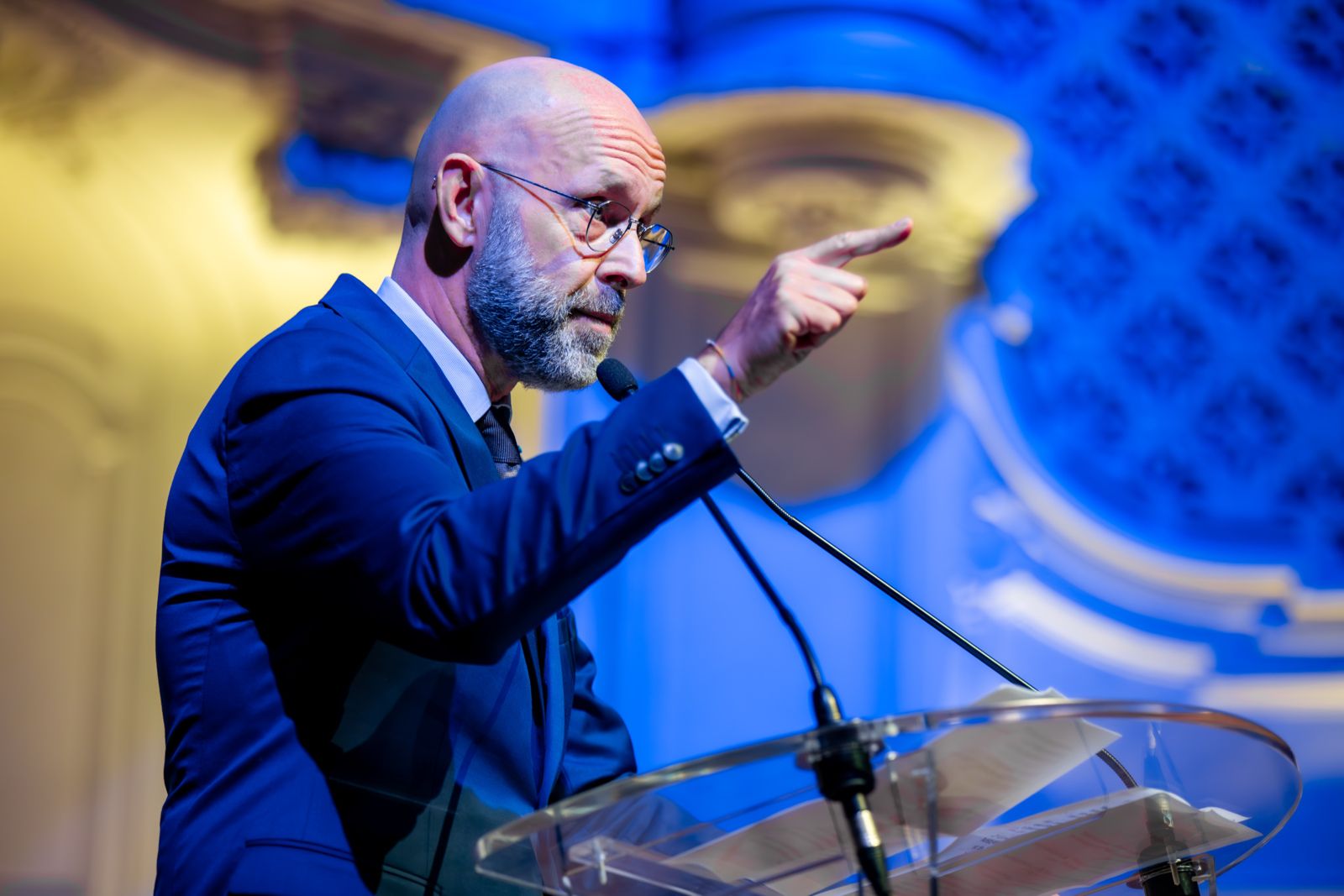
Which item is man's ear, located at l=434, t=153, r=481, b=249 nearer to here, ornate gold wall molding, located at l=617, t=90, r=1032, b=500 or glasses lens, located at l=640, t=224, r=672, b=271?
glasses lens, located at l=640, t=224, r=672, b=271

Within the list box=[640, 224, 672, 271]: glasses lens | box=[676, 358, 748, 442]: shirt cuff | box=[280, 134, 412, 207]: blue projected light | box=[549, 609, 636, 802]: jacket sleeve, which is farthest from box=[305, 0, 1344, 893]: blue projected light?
box=[676, 358, 748, 442]: shirt cuff

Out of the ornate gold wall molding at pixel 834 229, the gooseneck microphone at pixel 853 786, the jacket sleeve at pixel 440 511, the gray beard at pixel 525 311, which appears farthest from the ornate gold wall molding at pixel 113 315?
the gooseneck microphone at pixel 853 786

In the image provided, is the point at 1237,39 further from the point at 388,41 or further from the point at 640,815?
the point at 640,815

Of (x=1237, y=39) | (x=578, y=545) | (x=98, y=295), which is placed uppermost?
(x=1237, y=39)

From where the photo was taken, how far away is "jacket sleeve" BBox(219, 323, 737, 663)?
110cm

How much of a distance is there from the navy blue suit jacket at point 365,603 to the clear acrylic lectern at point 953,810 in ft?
0.58

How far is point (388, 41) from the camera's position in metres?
3.02

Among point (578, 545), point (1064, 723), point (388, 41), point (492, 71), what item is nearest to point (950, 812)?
point (1064, 723)

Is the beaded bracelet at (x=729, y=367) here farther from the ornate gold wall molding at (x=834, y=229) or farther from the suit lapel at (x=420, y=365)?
the ornate gold wall molding at (x=834, y=229)

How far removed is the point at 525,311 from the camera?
1.63 meters

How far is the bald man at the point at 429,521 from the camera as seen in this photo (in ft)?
3.71

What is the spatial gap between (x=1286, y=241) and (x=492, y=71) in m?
2.55

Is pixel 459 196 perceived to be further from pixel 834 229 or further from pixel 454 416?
pixel 834 229

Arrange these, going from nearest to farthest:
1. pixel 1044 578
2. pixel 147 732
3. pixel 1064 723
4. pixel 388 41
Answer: pixel 1064 723 → pixel 147 732 → pixel 388 41 → pixel 1044 578
